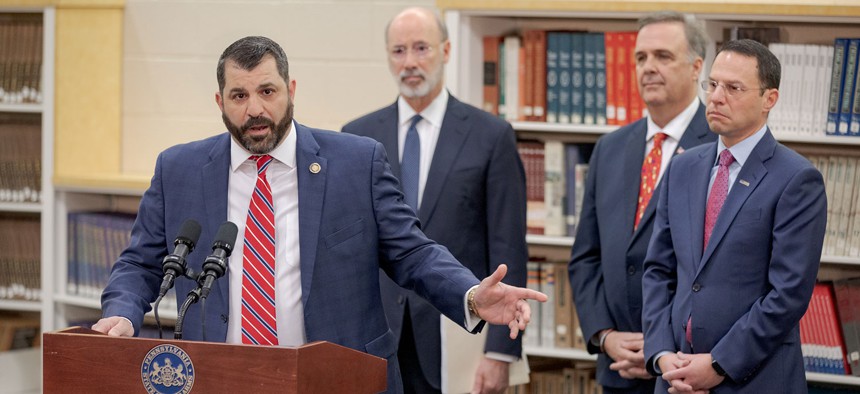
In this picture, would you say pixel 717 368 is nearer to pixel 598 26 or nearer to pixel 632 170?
pixel 632 170

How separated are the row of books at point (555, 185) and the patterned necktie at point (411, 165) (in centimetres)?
76

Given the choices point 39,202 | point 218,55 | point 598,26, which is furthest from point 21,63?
point 598,26

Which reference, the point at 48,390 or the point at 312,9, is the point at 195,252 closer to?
the point at 48,390

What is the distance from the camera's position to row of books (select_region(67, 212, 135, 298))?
16.1 feet

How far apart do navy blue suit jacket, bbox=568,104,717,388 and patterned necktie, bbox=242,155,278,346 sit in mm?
1309

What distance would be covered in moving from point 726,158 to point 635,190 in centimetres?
45

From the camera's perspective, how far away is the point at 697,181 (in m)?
3.12

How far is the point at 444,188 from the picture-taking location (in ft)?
11.7

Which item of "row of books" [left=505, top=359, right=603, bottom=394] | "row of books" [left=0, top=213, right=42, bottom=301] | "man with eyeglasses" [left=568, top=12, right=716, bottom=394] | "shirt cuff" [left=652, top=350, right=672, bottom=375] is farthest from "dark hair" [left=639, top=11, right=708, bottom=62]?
"row of books" [left=0, top=213, right=42, bottom=301]

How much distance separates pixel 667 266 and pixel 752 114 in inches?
18.9

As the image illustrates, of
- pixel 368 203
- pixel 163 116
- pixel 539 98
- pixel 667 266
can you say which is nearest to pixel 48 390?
pixel 368 203

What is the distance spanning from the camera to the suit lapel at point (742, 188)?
299 centimetres

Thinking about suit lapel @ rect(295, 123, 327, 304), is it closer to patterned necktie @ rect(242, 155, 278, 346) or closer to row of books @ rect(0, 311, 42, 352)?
patterned necktie @ rect(242, 155, 278, 346)

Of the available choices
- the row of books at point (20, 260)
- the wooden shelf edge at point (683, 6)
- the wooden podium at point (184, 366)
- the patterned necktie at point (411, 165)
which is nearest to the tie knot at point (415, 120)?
the patterned necktie at point (411, 165)
